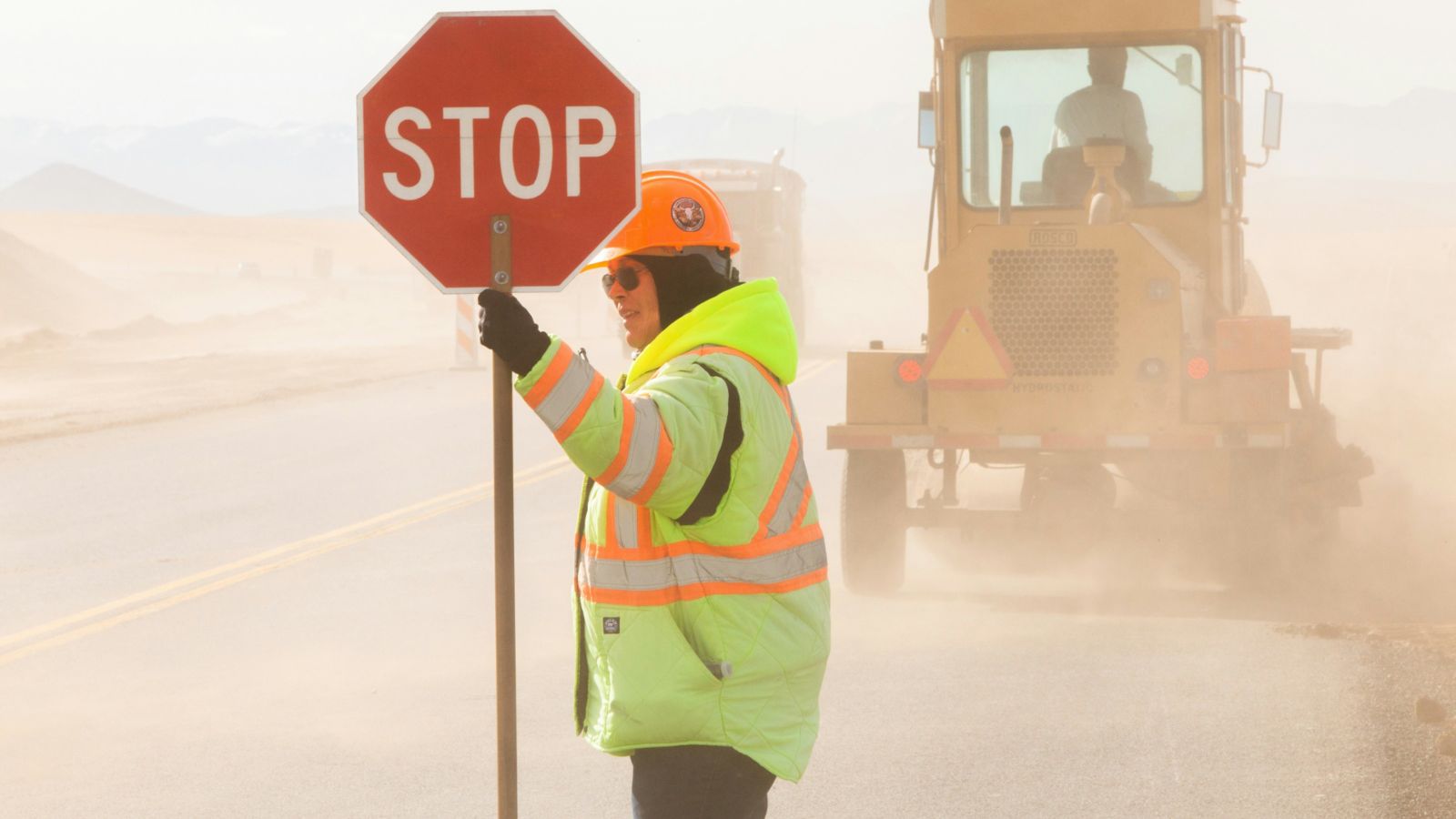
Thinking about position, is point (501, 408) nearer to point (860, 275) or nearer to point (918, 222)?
point (860, 275)

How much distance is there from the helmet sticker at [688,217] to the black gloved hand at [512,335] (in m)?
0.41

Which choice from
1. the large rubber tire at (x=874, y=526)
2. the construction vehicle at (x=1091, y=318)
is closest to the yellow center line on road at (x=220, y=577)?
the large rubber tire at (x=874, y=526)

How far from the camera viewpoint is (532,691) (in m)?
8.14

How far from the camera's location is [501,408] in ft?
13.8

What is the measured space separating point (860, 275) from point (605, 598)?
2994 inches

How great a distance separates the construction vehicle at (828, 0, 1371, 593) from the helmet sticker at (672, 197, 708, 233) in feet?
21.9

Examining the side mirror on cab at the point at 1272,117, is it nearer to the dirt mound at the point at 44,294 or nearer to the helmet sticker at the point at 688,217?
the helmet sticker at the point at 688,217

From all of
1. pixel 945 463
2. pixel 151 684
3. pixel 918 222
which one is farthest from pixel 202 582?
pixel 918 222

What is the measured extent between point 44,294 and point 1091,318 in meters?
50.5

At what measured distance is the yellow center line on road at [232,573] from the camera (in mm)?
9625

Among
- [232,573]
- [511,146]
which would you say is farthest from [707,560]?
[232,573]

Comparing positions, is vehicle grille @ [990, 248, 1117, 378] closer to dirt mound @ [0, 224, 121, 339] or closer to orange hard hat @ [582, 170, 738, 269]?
orange hard hat @ [582, 170, 738, 269]

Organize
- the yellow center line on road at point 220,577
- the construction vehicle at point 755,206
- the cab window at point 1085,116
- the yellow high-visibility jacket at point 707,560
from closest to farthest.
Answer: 1. the yellow high-visibility jacket at point 707,560
2. the yellow center line on road at point 220,577
3. the cab window at point 1085,116
4. the construction vehicle at point 755,206

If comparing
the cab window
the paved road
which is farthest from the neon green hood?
the cab window
